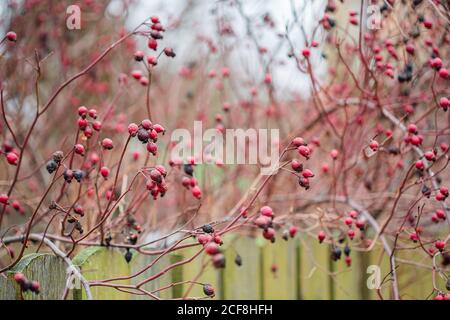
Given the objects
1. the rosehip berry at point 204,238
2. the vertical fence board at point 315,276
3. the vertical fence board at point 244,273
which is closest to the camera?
the rosehip berry at point 204,238

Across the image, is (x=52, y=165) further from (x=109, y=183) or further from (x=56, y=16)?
(x=56, y=16)

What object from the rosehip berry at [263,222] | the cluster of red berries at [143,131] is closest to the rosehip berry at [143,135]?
the cluster of red berries at [143,131]

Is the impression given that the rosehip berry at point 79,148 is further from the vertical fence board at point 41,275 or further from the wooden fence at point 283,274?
the wooden fence at point 283,274

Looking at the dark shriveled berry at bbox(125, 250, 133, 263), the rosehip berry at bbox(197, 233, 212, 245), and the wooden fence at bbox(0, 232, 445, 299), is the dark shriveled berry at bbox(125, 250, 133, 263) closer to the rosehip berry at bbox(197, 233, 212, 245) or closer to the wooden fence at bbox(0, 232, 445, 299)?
the wooden fence at bbox(0, 232, 445, 299)

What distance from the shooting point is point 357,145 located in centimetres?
276

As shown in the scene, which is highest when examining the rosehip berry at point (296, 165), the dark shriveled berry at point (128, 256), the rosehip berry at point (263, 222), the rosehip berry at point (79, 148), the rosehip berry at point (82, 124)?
the rosehip berry at point (82, 124)

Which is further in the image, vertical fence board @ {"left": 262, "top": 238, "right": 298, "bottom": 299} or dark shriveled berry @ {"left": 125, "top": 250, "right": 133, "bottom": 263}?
vertical fence board @ {"left": 262, "top": 238, "right": 298, "bottom": 299}

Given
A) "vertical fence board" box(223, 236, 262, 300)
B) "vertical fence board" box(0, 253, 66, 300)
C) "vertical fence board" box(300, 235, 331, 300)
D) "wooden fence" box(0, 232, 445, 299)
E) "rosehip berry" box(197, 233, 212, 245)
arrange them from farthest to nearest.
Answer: "vertical fence board" box(300, 235, 331, 300), "vertical fence board" box(223, 236, 262, 300), "wooden fence" box(0, 232, 445, 299), "vertical fence board" box(0, 253, 66, 300), "rosehip berry" box(197, 233, 212, 245)

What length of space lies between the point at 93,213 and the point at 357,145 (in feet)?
4.22

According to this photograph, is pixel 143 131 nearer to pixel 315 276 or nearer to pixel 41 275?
pixel 41 275

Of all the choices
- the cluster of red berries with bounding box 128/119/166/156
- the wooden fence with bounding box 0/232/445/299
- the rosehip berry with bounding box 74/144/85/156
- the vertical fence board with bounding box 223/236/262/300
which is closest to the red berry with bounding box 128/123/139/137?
the cluster of red berries with bounding box 128/119/166/156

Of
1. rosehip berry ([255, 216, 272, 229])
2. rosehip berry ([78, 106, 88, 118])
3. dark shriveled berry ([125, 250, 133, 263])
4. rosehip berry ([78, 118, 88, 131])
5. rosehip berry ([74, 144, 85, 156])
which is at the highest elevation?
rosehip berry ([78, 106, 88, 118])
